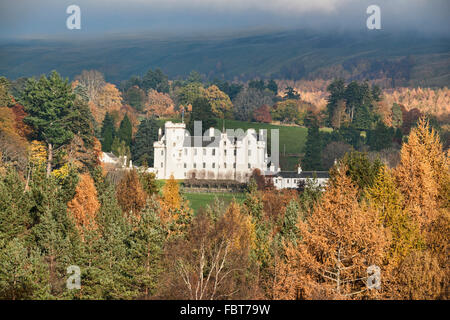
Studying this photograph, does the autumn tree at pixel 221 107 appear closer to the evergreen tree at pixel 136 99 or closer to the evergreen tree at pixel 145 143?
the evergreen tree at pixel 136 99

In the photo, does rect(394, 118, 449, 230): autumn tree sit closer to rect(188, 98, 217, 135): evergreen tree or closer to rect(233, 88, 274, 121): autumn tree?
rect(188, 98, 217, 135): evergreen tree

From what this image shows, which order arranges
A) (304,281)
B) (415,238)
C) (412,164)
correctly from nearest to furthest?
(304,281) < (415,238) < (412,164)

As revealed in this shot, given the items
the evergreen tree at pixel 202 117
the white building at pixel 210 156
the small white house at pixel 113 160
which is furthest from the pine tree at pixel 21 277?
the evergreen tree at pixel 202 117

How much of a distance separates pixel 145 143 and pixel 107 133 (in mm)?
6271

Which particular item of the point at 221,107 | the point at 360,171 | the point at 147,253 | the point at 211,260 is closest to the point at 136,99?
the point at 221,107

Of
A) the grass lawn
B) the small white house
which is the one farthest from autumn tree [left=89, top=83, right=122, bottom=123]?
the grass lawn

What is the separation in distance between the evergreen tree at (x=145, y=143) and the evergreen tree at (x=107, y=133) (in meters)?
3.85

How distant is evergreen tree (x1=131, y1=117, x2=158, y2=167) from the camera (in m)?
123

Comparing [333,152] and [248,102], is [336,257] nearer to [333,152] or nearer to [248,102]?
[333,152]

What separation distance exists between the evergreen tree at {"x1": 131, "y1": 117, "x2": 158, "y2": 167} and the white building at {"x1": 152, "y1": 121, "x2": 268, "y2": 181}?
334 centimetres
